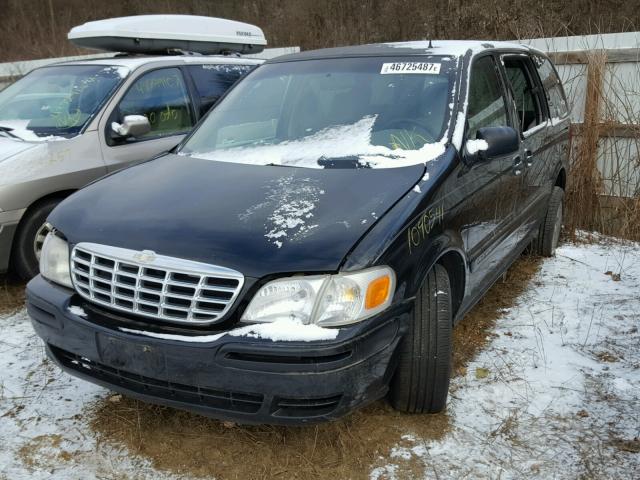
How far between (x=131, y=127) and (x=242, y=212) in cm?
245

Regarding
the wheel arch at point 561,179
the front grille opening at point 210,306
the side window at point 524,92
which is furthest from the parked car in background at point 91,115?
the wheel arch at point 561,179

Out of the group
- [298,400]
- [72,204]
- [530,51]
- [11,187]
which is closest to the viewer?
[298,400]

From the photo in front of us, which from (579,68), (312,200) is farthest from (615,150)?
(312,200)

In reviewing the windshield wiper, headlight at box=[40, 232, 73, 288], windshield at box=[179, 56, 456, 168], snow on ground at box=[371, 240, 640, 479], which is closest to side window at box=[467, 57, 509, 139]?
windshield at box=[179, 56, 456, 168]

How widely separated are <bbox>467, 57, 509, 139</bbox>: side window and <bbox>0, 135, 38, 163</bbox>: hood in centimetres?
303

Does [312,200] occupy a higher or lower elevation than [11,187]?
higher

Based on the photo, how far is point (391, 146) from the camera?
3.04 metres

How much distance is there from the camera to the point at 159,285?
2289 millimetres

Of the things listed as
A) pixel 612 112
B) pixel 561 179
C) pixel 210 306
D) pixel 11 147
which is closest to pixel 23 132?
pixel 11 147

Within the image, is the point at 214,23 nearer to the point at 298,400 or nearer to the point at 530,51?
the point at 530,51

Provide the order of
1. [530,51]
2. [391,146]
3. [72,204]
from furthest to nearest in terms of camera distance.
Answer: [530,51] → [391,146] → [72,204]

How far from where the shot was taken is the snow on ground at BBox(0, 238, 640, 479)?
99.8 inches

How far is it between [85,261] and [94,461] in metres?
0.88

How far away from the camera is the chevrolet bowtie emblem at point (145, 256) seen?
2.30 meters
